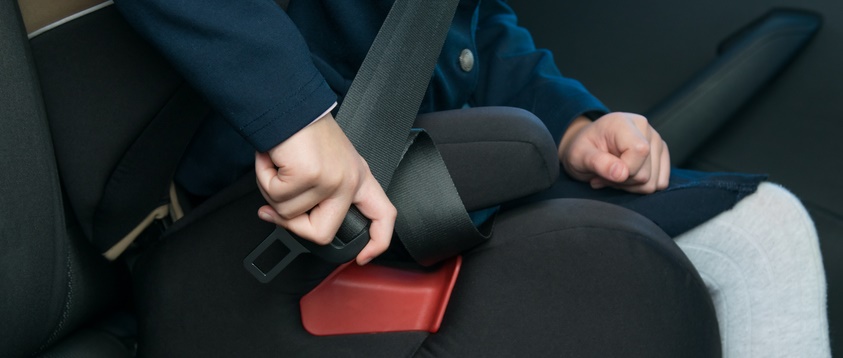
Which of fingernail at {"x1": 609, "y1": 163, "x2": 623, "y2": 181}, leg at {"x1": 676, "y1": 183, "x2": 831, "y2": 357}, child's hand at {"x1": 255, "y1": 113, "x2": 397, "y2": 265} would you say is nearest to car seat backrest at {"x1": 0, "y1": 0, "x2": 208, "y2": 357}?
child's hand at {"x1": 255, "y1": 113, "x2": 397, "y2": 265}

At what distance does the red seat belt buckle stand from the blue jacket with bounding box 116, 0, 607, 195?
0.43 ft

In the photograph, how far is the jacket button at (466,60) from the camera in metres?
0.78

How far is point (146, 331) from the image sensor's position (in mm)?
678

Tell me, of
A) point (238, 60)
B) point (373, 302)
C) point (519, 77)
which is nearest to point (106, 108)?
point (238, 60)

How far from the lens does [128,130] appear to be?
592 mm

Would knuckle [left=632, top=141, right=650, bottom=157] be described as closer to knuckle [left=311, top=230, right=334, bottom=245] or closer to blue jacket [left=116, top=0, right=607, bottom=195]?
blue jacket [left=116, top=0, right=607, bottom=195]

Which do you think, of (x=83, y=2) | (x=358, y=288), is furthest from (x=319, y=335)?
(x=83, y=2)

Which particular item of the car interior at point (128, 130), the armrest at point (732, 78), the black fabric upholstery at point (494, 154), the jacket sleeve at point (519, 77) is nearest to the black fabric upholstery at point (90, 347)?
the car interior at point (128, 130)

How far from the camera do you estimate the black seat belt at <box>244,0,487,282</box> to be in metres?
0.60

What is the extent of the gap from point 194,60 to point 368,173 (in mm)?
141

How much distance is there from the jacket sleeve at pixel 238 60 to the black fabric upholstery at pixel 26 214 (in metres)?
0.08

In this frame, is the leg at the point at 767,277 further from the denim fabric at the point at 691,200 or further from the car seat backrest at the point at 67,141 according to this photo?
the car seat backrest at the point at 67,141

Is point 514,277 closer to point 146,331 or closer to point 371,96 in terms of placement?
point 371,96

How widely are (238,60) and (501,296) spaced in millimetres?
267
